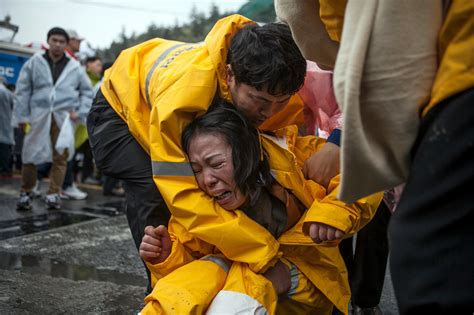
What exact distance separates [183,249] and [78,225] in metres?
3.14

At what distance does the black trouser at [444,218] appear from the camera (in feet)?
3.43

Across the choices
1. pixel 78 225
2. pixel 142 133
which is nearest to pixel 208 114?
pixel 142 133

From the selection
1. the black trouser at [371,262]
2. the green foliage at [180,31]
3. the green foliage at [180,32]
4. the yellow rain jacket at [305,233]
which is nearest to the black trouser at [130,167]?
the yellow rain jacket at [305,233]

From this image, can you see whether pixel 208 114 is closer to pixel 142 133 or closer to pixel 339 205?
pixel 142 133

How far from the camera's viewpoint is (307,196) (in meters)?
2.31

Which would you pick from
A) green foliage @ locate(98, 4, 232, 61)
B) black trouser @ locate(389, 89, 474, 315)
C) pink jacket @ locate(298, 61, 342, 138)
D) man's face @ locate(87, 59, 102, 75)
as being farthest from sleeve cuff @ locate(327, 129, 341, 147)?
green foliage @ locate(98, 4, 232, 61)

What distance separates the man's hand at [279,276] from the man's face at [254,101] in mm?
555

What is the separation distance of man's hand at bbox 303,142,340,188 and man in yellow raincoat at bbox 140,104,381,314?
0.09ft

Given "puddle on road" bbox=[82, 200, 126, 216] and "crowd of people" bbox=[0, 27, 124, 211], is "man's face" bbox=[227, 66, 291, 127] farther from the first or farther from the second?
"crowd of people" bbox=[0, 27, 124, 211]

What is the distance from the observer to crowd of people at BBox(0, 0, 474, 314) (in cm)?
108

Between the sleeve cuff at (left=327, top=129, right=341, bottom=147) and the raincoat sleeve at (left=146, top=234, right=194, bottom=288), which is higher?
the sleeve cuff at (left=327, top=129, right=341, bottom=147)

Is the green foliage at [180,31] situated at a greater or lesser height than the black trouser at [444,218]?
lesser

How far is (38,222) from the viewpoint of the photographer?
5203 millimetres

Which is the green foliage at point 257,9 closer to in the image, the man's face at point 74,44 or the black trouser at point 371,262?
the man's face at point 74,44
